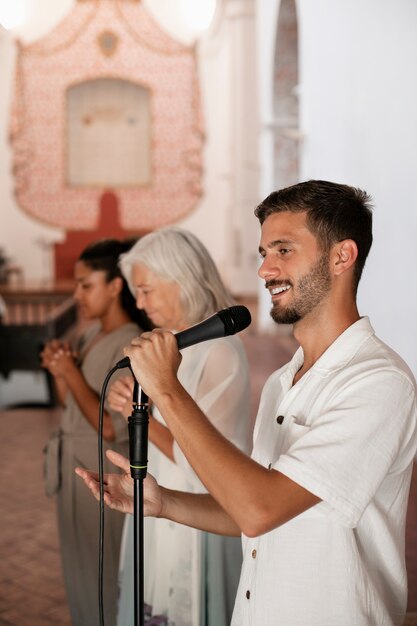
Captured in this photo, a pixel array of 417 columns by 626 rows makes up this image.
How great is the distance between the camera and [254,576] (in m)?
1.51

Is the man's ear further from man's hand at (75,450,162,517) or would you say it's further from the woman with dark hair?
the woman with dark hair

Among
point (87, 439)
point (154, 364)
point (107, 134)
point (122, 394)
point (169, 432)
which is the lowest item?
point (87, 439)

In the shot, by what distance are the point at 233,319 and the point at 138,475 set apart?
33 centimetres

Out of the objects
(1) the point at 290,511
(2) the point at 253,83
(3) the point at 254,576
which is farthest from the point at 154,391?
(2) the point at 253,83

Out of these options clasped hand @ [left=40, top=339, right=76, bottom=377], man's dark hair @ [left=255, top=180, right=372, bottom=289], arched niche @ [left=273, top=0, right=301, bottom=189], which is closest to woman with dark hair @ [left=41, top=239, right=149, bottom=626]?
clasped hand @ [left=40, top=339, right=76, bottom=377]

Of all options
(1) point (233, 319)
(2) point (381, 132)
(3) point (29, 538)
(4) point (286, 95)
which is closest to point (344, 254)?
(1) point (233, 319)

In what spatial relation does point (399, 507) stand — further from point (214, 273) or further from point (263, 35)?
point (263, 35)

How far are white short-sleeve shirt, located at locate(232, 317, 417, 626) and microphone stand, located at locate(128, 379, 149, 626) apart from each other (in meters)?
0.23

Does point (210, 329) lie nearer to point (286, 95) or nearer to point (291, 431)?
point (291, 431)

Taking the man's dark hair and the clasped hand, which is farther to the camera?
the clasped hand

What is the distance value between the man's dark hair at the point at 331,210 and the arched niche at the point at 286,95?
7966 mm

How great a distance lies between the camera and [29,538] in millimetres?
4465

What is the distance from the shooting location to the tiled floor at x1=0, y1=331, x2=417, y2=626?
3.59m

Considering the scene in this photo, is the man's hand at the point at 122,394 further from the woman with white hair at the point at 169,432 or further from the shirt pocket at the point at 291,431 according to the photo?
the shirt pocket at the point at 291,431
